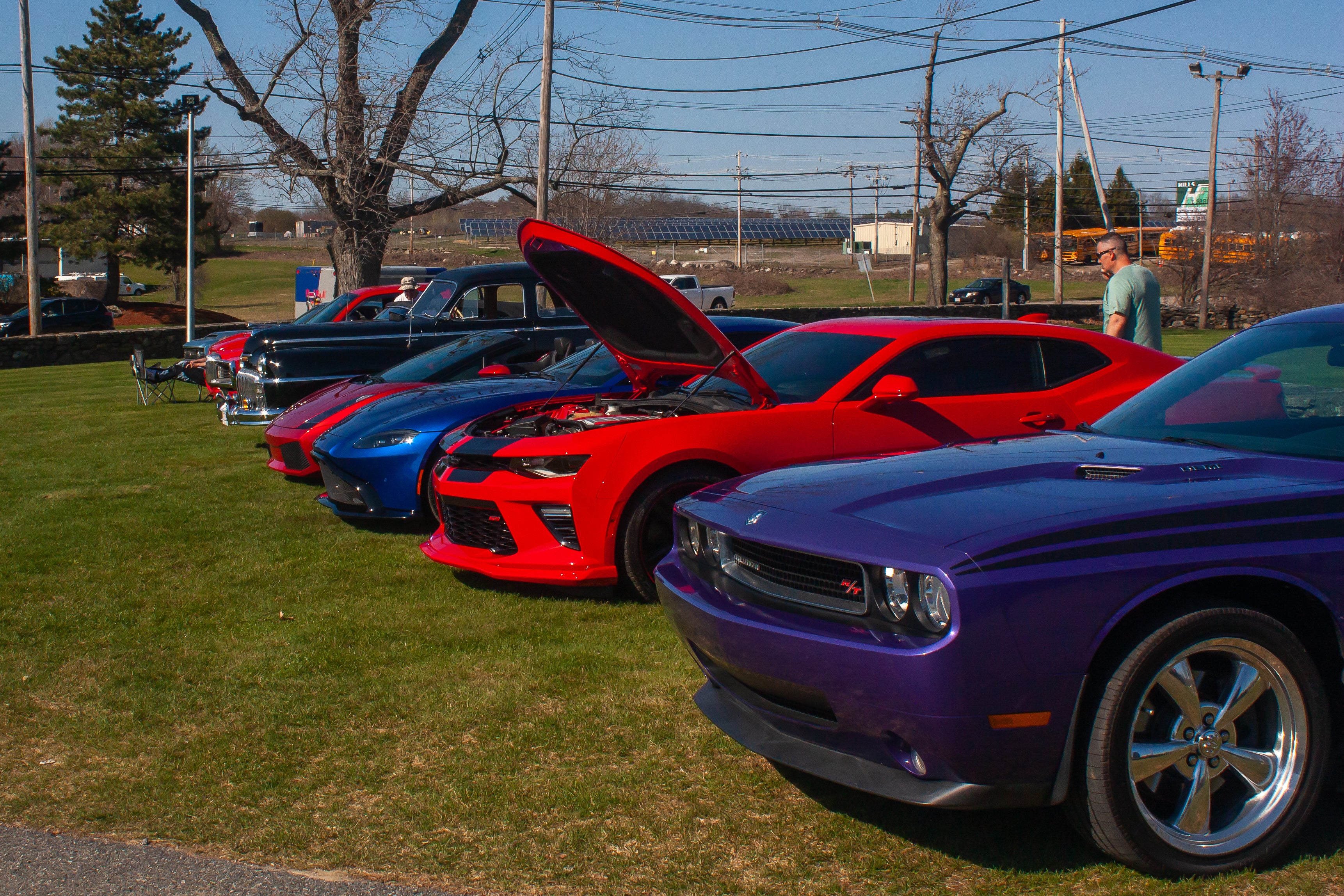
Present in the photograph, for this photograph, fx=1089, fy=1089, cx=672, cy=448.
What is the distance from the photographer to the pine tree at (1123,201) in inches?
2982

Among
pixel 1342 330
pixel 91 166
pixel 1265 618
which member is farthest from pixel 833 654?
pixel 91 166

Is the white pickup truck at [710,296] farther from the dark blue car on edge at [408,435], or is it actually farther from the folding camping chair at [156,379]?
the dark blue car on edge at [408,435]

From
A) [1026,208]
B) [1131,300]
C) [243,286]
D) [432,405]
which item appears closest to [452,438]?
[432,405]

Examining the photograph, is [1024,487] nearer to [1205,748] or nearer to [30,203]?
[1205,748]

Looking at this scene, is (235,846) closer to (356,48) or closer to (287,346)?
(287,346)

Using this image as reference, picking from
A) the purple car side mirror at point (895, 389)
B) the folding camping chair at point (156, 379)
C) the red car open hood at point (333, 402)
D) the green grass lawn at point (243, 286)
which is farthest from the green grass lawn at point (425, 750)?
the green grass lawn at point (243, 286)

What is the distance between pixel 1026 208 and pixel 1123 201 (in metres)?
28.1

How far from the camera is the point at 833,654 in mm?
2744

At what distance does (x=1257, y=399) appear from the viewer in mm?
3734

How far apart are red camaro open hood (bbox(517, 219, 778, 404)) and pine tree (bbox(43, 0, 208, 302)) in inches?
2019

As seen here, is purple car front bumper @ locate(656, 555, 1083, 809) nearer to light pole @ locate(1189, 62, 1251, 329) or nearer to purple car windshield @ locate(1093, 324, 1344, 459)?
purple car windshield @ locate(1093, 324, 1344, 459)

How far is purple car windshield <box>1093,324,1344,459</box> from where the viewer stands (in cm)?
346

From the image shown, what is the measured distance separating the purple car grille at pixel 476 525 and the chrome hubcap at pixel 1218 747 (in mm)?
3349

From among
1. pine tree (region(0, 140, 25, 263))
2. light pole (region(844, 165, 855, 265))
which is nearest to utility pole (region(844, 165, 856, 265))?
light pole (region(844, 165, 855, 265))
